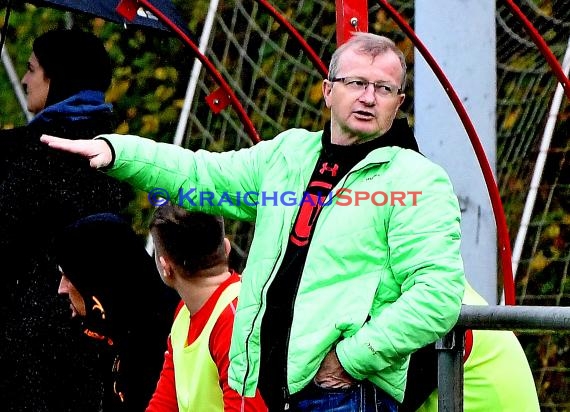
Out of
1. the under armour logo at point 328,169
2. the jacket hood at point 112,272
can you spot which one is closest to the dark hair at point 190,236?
the jacket hood at point 112,272

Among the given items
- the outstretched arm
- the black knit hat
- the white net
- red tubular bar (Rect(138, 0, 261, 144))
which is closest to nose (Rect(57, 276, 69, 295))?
the black knit hat

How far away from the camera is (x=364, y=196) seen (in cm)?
326

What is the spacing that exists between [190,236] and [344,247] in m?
0.75

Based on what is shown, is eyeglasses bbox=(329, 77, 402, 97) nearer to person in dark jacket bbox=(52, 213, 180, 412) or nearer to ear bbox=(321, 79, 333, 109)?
ear bbox=(321, 79, 333, 109)

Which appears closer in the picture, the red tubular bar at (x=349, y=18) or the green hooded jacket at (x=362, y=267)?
the green hooded jacket at (x=362, y=267)

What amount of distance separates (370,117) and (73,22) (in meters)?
4.75

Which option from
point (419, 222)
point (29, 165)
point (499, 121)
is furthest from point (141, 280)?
point (499, 121)

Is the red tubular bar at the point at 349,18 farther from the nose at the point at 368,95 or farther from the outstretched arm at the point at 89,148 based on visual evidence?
the outstretched arm at the point at 89,148

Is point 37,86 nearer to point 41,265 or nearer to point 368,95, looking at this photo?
point 41,265

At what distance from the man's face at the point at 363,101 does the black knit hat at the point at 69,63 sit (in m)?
1.41

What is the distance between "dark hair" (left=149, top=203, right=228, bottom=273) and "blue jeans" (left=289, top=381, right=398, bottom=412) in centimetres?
75

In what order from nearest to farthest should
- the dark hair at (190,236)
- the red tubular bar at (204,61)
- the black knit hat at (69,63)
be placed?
1. the dark hair at (190,236)
2. the red tubular bar at (204,61)
3. the black knit hat at (69,63)

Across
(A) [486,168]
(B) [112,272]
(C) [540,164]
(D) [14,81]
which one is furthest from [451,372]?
(D) [14,81]

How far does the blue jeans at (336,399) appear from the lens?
3213 mm
